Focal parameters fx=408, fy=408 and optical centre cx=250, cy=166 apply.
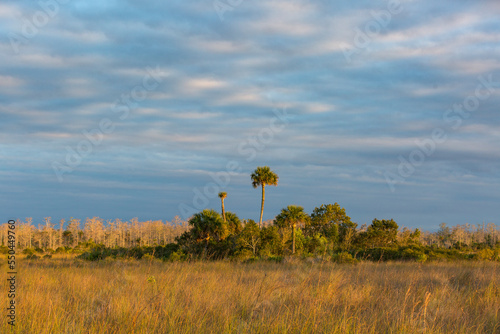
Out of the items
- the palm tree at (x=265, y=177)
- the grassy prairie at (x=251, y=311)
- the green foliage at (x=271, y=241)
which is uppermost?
the palm tree at (x=265, y=177)

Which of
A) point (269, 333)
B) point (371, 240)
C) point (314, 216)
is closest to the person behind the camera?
point (269, 333)

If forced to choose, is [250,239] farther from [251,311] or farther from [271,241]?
[251,311]

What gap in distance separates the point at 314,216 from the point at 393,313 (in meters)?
60.5

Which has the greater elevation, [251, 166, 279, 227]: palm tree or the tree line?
[251, 166, 279, 227]: palm tree

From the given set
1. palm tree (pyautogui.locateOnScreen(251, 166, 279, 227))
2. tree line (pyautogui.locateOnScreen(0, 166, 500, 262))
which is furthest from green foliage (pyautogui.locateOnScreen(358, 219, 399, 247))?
palm tree (pyautogui.locateOnScreen(251, 166, 279, 227))

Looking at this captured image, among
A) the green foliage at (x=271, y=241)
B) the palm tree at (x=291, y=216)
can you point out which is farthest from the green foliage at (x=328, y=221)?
the green foliage at (x=271, y=241)

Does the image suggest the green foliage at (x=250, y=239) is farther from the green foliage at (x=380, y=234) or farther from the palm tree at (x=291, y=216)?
the green foliage at (x=380, y=234)

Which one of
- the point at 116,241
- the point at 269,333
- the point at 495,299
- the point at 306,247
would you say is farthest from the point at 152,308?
the point at 116,241

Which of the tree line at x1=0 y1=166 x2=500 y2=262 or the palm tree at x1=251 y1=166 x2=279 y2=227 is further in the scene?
the palm tree at x1=251 y1=166 x2=279 y2=227

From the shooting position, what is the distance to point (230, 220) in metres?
42.3

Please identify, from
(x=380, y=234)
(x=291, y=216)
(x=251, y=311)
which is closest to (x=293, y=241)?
(x=291, y=216)

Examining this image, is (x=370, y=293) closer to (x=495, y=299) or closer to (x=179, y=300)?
(x=495, y=299)

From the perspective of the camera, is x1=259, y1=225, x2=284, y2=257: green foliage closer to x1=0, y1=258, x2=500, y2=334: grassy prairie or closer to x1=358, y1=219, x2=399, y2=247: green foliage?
x1=358, y1=219, x2=399, y2=247: green foliage

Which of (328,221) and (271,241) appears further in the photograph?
(328,221)
